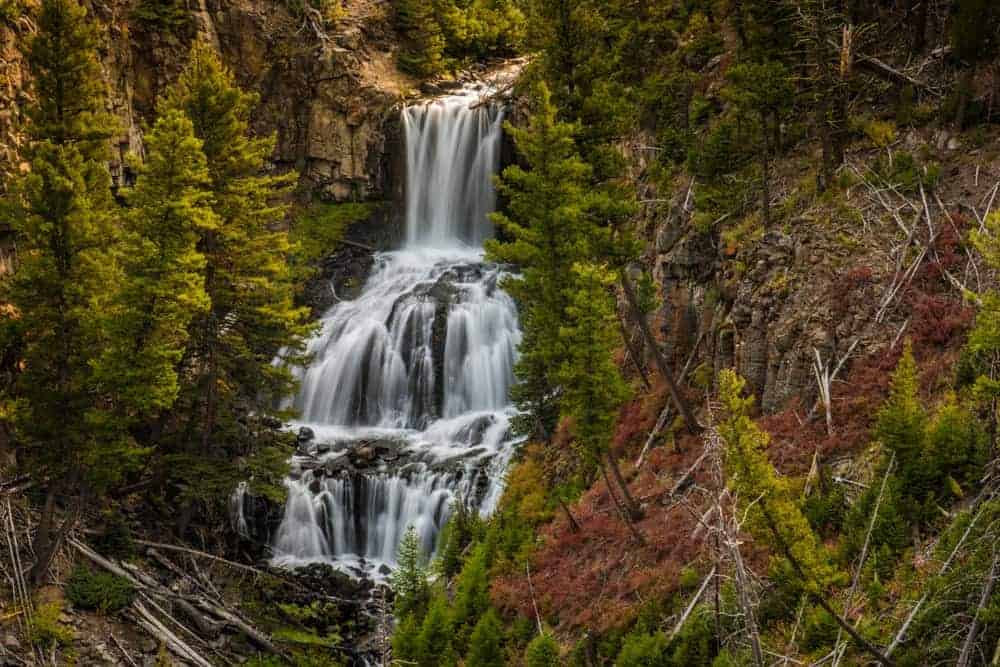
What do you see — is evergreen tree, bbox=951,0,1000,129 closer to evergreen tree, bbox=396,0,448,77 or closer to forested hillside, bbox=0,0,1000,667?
forested hillside, bbox=0,0,1000,667

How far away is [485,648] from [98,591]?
9.06 metres

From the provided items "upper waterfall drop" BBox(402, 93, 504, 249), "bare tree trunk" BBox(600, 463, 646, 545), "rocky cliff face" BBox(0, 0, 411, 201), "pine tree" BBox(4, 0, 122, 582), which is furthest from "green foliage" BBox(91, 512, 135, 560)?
"rocky cliff face" BBox(0, 0, 411, 201)

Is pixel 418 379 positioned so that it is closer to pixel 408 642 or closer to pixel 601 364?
pixel 408 642

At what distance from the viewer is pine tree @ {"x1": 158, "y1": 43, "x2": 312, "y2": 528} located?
71.3ft

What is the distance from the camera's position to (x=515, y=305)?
33.7 metres

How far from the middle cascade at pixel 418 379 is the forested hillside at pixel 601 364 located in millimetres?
1377

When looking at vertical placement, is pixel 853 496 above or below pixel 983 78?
below

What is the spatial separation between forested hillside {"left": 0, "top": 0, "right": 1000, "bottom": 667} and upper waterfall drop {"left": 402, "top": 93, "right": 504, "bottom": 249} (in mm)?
14834

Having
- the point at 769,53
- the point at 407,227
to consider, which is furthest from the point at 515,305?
the point at 769,53

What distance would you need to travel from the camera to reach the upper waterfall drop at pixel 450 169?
39.8 meters

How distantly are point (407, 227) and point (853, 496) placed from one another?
31.3 meters

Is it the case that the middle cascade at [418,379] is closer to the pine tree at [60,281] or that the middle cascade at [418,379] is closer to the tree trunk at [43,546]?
the pine tree at [60,281]

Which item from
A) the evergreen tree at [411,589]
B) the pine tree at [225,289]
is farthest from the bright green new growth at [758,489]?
the pine tree at [225,289]

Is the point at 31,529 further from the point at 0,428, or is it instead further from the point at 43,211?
the point at 43,211
